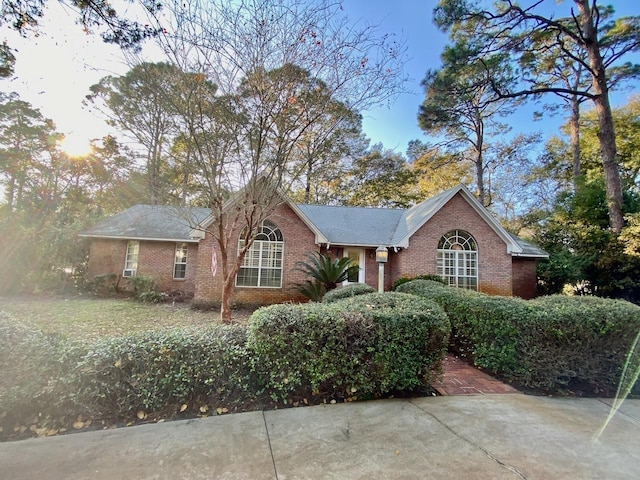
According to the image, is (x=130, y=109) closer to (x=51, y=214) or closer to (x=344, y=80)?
(x=344, y=80)

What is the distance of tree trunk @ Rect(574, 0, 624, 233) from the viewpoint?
12.4 meters

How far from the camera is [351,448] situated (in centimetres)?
292

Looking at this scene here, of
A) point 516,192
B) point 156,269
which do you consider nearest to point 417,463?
point 156,269

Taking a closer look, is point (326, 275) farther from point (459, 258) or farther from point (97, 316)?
point (97, 316)

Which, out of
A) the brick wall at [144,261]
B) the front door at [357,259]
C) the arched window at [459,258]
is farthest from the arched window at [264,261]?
the arched window at [459,258]

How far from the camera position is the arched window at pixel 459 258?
13.0 meters

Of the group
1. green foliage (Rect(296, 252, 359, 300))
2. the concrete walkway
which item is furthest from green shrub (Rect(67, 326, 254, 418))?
green foliage (Rect(296, 252, 359, 300))

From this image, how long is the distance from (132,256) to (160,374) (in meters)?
13.0

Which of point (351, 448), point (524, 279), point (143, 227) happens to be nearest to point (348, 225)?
point (524, 279)

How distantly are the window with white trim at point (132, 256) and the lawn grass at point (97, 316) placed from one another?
7.11 feet

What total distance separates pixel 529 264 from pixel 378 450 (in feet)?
49.7

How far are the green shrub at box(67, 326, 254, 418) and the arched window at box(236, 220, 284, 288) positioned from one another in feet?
27.8

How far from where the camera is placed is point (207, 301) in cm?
1166

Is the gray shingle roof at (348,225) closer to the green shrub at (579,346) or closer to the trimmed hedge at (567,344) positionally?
the trimmed hedge at (567,344)
